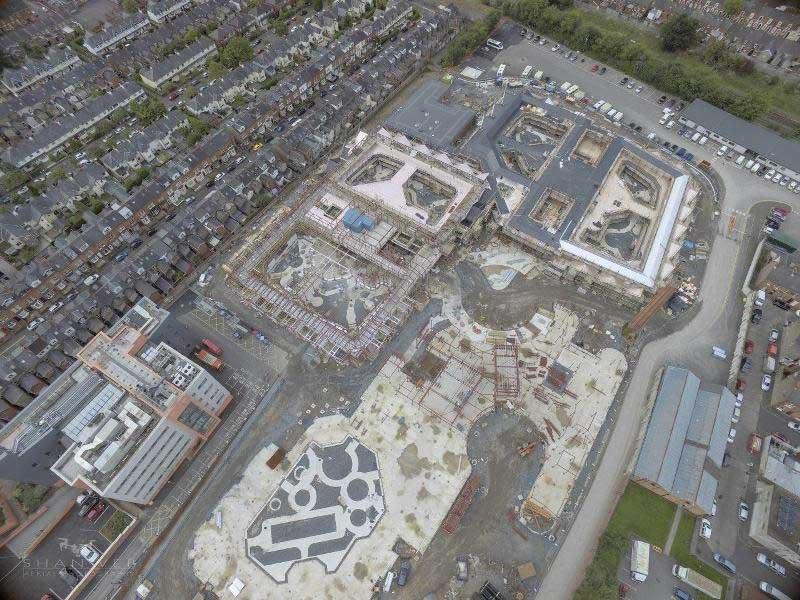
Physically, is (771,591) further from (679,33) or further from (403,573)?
(679,33)

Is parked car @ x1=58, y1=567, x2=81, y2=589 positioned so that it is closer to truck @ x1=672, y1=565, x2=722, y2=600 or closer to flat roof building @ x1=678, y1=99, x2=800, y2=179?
truck @ x1=672, y1=565, x2=722, y2=600

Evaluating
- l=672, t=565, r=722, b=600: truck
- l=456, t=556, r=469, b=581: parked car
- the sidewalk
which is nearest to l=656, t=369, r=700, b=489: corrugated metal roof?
l=672, t=565, r=722, b=600: truck

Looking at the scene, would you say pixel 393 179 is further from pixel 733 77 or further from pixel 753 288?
pixel 733 77

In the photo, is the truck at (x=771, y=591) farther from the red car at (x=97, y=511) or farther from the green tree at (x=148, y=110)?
the green tree at (x=148, y=110)

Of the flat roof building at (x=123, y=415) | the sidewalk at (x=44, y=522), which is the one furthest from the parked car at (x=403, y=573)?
the sidewalk at (x=44, y=522)

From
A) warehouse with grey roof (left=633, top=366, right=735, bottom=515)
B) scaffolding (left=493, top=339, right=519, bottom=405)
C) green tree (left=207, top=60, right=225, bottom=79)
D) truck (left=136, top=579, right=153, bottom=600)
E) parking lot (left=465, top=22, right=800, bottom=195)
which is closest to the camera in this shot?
truck (left=136, top=579, right=153, bottom=600)

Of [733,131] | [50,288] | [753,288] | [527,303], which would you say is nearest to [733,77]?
[733,131]
